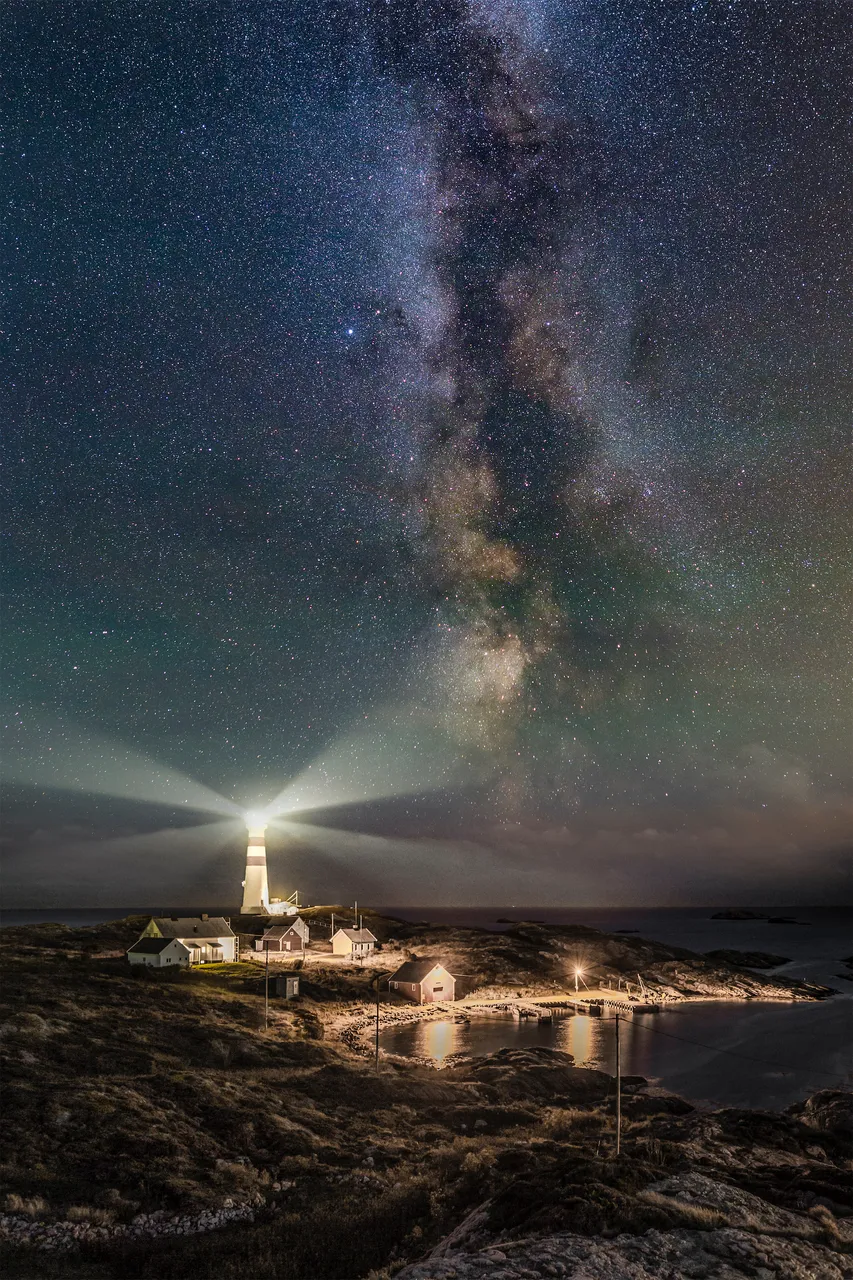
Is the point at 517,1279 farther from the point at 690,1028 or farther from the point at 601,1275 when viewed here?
the point at 690,1028

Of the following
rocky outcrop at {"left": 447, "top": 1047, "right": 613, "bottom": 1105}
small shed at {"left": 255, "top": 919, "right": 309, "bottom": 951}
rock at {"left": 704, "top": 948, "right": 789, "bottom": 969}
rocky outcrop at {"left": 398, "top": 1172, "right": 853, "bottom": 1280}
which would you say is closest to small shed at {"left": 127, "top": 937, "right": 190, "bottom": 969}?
small shed at {"left": 255, "top": 919, "right": 309, "bottom": 951}

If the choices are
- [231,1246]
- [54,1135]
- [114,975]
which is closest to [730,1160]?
[231,1246]

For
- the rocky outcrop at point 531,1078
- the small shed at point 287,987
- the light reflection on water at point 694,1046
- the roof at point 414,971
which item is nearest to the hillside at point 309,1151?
the rocky outcrop at point 531,1078

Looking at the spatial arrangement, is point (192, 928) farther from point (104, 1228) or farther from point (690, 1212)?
point (690, 1212)

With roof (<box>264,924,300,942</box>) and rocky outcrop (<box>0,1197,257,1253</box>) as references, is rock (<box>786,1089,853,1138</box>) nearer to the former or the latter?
rocky outcrop (<box>0,1197,257,1253</box>)

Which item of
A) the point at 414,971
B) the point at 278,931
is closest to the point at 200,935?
the point at 278,931
